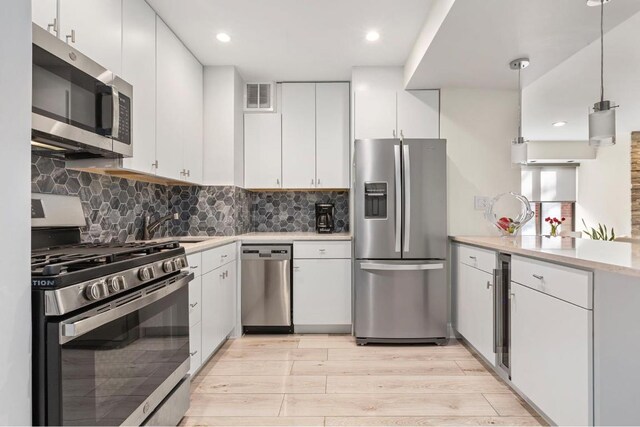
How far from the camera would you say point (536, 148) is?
735 cm

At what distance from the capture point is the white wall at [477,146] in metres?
3.46

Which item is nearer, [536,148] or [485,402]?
[485,402]

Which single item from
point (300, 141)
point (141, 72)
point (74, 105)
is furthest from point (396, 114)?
point (74, 105)

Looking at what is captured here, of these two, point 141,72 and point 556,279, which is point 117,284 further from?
point 556,279

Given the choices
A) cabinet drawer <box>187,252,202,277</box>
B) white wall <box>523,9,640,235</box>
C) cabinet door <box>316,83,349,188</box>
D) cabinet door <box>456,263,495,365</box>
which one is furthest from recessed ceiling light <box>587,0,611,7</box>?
cabinet drawer <box>187,252,202,277</box>

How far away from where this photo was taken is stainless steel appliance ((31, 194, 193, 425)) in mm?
1127

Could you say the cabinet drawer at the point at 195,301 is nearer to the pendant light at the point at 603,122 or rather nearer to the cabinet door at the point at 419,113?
the cabinet door at the point at 419,113

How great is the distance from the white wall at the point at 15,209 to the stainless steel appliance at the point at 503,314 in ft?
7.73

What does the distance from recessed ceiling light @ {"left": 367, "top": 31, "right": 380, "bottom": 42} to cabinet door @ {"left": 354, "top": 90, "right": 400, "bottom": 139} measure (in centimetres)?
59

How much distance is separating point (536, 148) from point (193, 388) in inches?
294

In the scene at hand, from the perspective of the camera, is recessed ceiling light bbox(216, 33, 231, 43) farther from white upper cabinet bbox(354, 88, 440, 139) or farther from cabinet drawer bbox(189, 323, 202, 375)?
cabinet drawer bbox(189, 323, 202, 375)

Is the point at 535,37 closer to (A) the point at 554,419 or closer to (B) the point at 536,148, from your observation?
(A) the point at 554,419

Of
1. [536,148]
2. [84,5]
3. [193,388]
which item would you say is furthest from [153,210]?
[536,148]

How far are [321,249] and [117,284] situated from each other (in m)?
2.21
